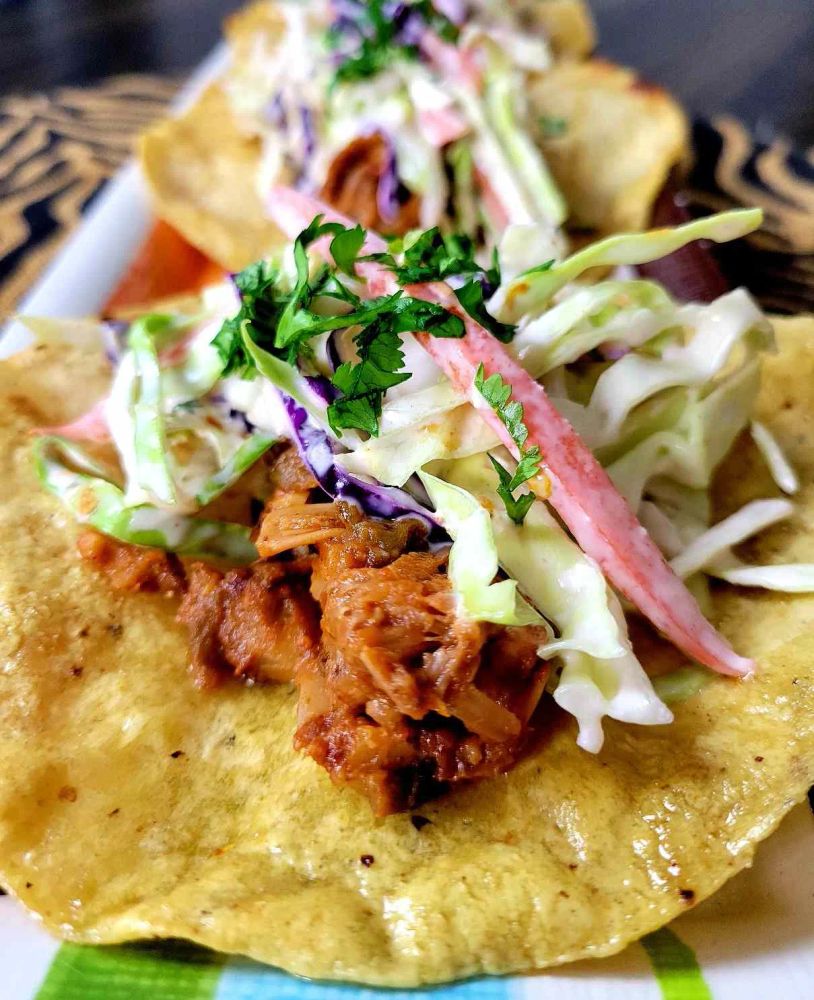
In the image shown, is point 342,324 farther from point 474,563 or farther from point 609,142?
point 609,142

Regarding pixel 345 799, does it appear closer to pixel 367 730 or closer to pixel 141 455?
pixel 367 730

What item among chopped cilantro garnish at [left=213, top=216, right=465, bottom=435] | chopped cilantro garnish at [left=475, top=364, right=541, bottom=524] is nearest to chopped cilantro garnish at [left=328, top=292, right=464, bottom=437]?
chopped cilantro garnish at [left=213, top=216, right=465, bottom=435]

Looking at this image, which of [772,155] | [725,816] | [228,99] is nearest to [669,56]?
[772,155]

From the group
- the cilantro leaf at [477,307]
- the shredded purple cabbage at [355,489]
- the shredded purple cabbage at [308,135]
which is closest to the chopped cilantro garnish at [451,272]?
the cilantro leaf at [477,307]

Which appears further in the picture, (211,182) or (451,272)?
(211,182)

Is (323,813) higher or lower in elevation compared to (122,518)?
lower

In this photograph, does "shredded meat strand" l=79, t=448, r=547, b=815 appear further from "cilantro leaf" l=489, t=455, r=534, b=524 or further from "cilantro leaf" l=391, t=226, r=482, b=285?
"cilantro leaf" l=391, t=226, r=482, b=285

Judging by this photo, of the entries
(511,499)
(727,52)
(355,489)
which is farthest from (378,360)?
(727,52)

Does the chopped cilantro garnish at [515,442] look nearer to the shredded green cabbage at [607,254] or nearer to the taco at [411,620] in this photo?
the taco at [411,620]
